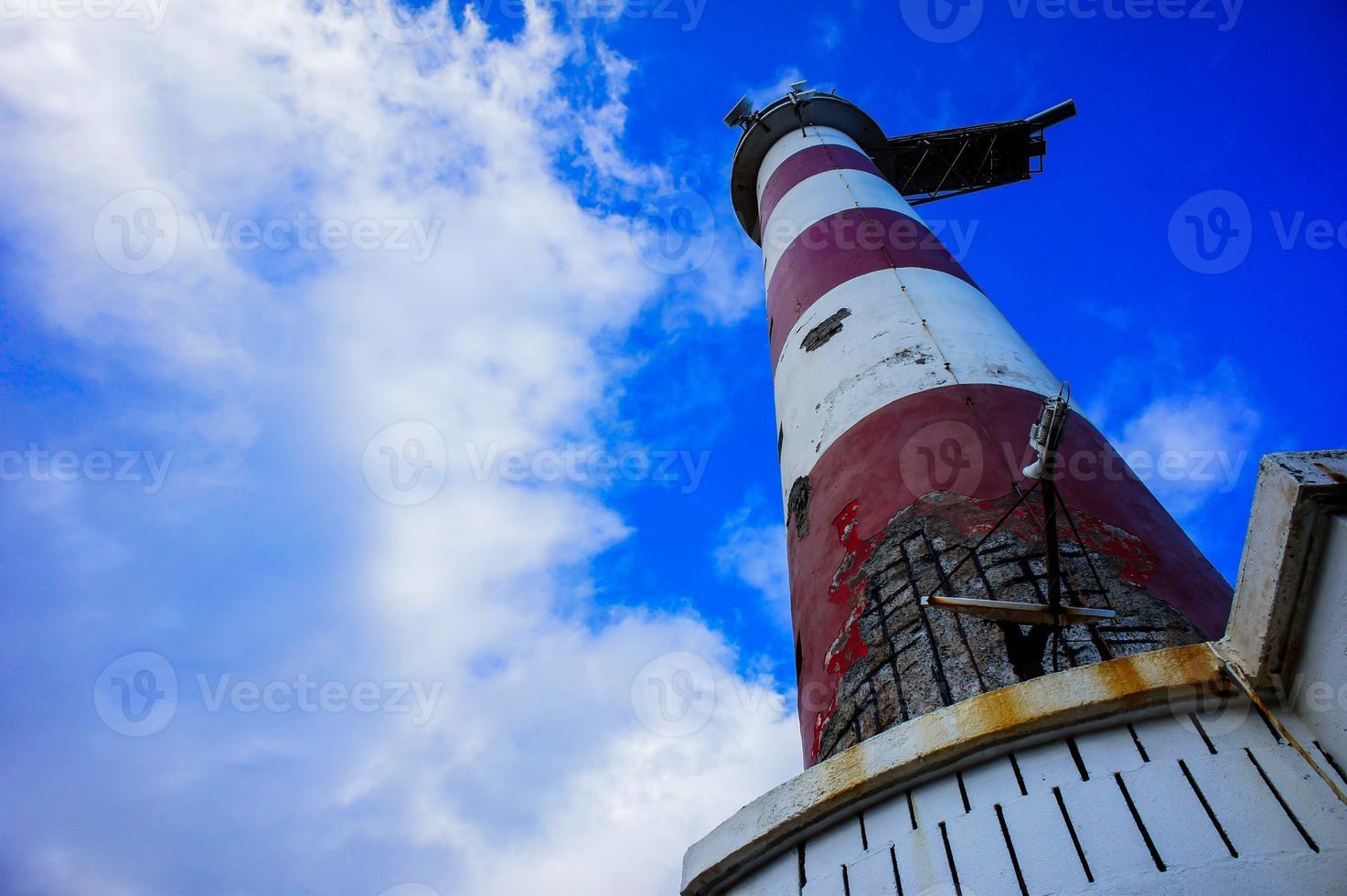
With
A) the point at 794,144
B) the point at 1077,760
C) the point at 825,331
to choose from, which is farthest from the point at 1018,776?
the point at 794,144

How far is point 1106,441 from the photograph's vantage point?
15.8ft

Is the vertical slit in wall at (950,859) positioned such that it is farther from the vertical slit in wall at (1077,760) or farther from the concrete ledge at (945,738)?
the vertical slit in wall at (1077,760)

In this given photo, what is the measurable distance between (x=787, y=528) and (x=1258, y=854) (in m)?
3.59

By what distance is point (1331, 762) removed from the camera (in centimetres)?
179

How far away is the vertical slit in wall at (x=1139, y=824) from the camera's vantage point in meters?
1.83

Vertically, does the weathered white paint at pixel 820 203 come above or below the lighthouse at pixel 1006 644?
above

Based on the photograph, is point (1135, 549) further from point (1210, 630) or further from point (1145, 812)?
point (1145, 812)

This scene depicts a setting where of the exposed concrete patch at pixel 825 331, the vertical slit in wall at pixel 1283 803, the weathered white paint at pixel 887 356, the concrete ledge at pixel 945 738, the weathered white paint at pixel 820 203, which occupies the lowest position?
the vertical slit in wall at pixel 1283 803

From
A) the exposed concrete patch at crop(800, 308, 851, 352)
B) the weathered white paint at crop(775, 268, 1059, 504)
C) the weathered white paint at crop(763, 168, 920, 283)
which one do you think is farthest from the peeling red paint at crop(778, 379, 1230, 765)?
the weathered white paint at crop(763, 168, 920, 283)

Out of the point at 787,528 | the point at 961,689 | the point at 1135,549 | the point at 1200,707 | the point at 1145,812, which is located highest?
the point at 787,528

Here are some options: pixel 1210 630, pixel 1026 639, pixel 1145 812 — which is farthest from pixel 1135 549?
pixel 1145 812

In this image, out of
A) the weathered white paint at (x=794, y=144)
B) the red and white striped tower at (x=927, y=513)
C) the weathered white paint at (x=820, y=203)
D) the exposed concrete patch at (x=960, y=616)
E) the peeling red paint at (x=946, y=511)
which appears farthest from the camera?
the weathered white paint at (x=794, y=144)

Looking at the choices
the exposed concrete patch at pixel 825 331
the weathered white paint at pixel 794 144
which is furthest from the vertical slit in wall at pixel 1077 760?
the weathered white paint at pixel 794 144

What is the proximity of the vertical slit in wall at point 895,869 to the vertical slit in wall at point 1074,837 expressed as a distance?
40 cm
